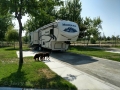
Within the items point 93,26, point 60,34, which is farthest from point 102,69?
point 93,26

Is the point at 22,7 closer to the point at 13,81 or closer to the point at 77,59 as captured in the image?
the point at 13,81

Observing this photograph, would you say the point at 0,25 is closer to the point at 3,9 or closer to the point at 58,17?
the point at 58,17

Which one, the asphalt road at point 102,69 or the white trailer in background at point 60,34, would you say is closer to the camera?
the asphalt road at point 102,69

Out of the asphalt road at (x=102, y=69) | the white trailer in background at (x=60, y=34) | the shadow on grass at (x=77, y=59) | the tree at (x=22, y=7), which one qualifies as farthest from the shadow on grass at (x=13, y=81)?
the white trailer in background at (x=60, y=34)

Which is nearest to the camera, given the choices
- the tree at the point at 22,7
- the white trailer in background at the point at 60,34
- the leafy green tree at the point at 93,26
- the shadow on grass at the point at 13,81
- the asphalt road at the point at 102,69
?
the shadow on grass at the point at 13,81

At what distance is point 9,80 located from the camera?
653 cm

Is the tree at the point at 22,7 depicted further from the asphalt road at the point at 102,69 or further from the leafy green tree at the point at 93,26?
the leafy green tree at the point at 93,26

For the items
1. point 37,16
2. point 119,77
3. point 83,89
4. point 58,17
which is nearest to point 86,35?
point 58,17

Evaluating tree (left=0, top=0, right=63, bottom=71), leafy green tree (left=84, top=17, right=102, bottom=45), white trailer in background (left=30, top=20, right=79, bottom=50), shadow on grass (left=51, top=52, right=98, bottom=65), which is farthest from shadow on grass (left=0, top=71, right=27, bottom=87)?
leafy green tree (left=84, top=17, right=102, bottom=45)

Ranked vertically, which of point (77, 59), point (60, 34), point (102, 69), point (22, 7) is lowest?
point (102, 69)

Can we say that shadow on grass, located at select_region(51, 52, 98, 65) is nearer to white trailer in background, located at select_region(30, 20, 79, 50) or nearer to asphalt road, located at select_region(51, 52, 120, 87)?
asphalt road, located at select_region(51, 52, 120, 87)

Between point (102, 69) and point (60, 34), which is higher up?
point (60, 34)

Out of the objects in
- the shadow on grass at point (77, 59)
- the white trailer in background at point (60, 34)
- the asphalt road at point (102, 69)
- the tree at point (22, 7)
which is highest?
the tree at point (22, 7)

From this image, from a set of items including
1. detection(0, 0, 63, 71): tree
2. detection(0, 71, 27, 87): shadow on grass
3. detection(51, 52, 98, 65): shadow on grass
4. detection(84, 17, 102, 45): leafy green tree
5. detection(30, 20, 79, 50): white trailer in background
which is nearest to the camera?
detection(0, 71, 27, 87): shadow on grass
